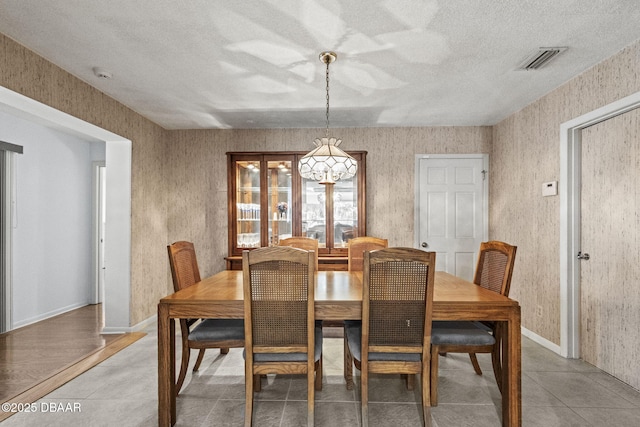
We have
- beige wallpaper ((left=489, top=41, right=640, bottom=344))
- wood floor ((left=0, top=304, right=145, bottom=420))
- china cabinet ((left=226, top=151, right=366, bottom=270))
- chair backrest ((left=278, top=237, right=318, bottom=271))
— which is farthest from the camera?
china cabinet ((left=226, top=151, right=366, bottom=270))

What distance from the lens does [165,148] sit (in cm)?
455

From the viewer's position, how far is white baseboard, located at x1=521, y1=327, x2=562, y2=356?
123 inches

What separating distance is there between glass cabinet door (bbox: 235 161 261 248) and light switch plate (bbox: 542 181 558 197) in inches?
120

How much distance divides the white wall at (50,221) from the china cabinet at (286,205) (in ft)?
7.16

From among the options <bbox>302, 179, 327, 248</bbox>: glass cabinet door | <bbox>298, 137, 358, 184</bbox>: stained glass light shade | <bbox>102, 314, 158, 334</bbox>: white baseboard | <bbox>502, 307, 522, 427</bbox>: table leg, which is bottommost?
<bbox>102, 314, 158, 334</bbox>: white baseboard

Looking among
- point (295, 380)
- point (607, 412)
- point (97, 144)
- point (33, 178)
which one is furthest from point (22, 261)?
point (607, 412)

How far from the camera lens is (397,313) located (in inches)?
74.7

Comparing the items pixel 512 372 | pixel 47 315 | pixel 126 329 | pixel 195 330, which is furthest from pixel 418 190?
pixel 47 315

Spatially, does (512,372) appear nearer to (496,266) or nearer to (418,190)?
(496,266)

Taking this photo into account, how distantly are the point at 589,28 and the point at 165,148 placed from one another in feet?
14.4

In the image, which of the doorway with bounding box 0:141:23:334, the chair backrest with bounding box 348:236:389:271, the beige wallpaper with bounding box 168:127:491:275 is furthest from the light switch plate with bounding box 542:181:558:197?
the doorway with bounding box 0:141:23:334

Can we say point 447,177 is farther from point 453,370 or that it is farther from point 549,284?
point 453,370

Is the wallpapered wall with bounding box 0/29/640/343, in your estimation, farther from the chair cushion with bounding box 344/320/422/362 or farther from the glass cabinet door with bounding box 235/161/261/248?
the chair cushion with bounding box 344/320/422/362

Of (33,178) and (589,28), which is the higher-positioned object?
(589,28)
